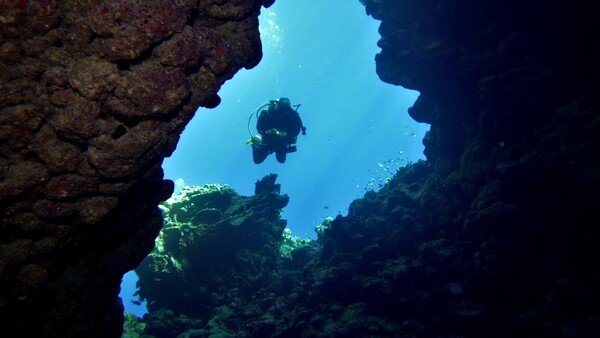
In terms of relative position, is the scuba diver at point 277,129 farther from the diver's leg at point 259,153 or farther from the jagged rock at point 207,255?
the jagged rock at point 207,255

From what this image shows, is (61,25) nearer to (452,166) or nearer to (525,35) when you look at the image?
(525,35)

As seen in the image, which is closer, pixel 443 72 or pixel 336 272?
pixel 336 272

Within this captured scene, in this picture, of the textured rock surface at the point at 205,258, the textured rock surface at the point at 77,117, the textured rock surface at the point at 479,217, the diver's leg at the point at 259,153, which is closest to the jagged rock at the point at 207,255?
the textured rock surface at the point at 205,258

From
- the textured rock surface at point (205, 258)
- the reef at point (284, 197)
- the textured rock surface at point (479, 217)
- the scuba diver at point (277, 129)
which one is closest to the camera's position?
the reef at point (284, 197)

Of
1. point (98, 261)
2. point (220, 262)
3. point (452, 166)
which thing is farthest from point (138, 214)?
point (452, 166)

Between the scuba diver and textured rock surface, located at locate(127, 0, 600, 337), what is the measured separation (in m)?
5.59

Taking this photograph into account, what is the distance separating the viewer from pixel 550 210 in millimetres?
10266

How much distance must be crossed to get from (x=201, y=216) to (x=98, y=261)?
1124cm

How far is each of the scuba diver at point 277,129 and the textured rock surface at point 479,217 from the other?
18.4 feet

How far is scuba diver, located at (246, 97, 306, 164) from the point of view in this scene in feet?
58.5

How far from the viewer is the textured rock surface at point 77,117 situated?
11.5 feet

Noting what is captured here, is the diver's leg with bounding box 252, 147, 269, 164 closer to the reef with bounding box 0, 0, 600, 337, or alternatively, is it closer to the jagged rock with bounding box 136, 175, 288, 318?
the reef with bounding box 0, 0, 600, 337

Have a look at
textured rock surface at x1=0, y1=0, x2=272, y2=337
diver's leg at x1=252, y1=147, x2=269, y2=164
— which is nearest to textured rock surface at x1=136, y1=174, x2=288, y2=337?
diver's leg at x1=252, y1=147, x2=269, y2=164

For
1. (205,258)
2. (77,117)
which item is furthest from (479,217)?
(205,258)
